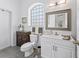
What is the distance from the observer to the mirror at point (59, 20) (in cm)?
323

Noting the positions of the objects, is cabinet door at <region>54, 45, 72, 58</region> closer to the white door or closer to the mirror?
the mirror

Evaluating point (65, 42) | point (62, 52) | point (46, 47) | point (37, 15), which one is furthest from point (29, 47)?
point (37, 15)

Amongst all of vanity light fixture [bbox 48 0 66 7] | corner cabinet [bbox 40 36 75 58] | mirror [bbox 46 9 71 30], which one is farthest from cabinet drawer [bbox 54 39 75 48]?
vanity light fixture [bbox 48 0 66 7]

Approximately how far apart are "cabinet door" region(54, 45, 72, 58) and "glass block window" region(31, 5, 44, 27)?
1.76 meters

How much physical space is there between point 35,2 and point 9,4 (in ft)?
4.71

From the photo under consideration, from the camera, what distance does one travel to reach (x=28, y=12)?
4914 millimetres

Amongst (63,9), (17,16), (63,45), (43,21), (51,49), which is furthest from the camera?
(17,16)

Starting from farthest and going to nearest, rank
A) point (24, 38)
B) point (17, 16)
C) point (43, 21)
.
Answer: point (17, 16) → point (24, 38) → point (43, 21)

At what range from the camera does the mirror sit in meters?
3.23

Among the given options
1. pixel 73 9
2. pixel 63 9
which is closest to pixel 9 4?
pixel 63 9

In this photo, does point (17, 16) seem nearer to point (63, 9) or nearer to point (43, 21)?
point (43, 21)

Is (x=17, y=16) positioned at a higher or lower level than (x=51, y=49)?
higher

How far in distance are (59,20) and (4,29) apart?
9.62 ft

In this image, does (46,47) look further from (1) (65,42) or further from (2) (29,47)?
(1) (65,42)
